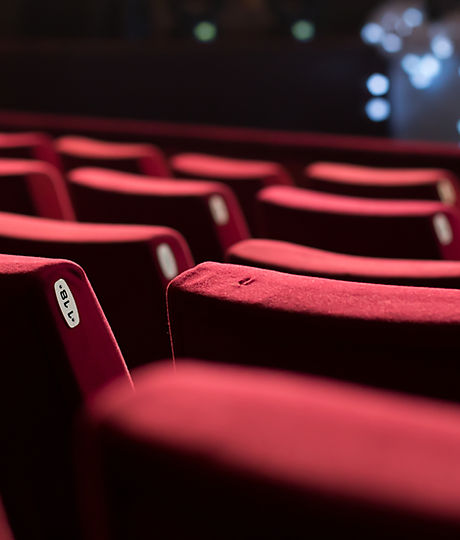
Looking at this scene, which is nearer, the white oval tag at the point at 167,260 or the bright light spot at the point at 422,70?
the white oval tag at the point at 167,260

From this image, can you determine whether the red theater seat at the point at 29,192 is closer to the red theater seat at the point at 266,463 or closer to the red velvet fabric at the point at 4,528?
the red velvet fabric at the point at 4,528

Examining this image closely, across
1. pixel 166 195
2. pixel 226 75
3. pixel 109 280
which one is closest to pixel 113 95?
pixel 226 75

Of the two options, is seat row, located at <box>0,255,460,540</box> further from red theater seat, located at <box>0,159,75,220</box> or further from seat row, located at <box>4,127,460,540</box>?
red theater seat, located at <box>0,159,75,220</box>

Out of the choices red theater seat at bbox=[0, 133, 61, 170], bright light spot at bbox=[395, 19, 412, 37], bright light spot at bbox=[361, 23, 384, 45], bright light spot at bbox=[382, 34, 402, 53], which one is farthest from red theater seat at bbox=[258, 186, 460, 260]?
bright light spot at bbox=[361, 23, 384, 45]

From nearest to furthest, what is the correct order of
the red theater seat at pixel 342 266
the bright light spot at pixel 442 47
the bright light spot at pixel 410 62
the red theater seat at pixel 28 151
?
the red theater seat at pixel 342 266 < the red theater seat at pixel 28 151 < the bright light spot at pixel 410 62 < the bright light spot at pixel 442 47

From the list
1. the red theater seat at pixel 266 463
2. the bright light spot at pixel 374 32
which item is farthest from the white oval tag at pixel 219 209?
the bright light spot at pixel 374 32

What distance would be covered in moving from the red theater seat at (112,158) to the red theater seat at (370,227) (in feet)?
1.84

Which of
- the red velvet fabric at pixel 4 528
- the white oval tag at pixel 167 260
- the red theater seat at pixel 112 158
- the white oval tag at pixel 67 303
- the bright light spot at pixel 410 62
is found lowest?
the bright light spot at pixel 410 62

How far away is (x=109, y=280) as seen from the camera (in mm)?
662

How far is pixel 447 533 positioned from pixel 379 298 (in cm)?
24

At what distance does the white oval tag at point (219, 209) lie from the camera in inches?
38.1

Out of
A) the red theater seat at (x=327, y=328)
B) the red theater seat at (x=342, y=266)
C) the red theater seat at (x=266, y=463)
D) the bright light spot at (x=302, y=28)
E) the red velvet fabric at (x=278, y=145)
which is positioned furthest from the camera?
the bright light spot at (x=302, y=28)

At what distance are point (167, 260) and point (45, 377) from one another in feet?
0.73

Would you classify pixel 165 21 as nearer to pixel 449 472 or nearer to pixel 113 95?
pixel 113 95
